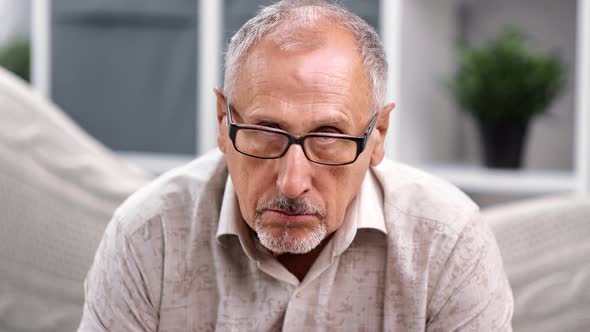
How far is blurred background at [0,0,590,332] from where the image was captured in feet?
5.50

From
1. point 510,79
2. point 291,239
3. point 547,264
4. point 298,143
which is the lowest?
point 547,264

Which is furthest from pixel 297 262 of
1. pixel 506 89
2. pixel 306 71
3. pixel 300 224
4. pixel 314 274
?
pixel 506 89

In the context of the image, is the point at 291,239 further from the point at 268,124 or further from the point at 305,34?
the point at 305,34

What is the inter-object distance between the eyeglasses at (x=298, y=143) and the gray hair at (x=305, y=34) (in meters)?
0.07

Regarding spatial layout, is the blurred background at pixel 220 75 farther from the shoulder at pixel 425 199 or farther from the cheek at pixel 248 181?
the cheek at pixel 248 181

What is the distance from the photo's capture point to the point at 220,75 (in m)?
2.96

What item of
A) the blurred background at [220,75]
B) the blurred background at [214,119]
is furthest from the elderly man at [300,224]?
the blurred background at [220,75]

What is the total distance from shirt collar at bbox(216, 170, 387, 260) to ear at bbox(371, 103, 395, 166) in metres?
0.06

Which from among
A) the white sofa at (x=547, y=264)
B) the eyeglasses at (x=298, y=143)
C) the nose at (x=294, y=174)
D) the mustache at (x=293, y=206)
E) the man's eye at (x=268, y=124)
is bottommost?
the white sofa at (x=547, y=264)

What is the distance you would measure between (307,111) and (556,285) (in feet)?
2.59

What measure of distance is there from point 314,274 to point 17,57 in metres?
2.60

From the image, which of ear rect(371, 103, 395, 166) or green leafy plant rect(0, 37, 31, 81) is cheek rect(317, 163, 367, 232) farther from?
green leafy plant rect(0, 37, 31, 81)

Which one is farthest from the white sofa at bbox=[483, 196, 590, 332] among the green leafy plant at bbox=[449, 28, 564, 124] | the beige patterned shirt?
the green leafy plant at bbox=[449, 28, 564, 124]

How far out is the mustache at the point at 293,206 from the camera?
3.65ft
